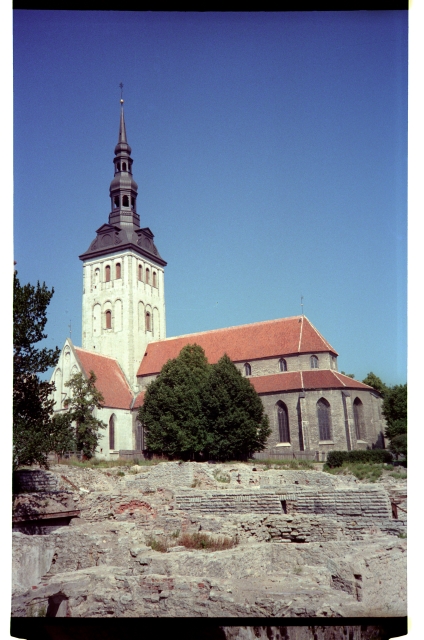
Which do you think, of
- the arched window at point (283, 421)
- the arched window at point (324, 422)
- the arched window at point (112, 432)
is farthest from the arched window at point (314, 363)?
the arched window at point (112, 432)

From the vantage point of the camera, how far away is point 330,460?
2341 centimetres

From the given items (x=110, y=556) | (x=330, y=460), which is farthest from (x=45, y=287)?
(x=330, y=460)

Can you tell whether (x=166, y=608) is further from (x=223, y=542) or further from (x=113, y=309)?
(x=113, y=309)

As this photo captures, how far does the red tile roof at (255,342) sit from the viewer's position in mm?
29031

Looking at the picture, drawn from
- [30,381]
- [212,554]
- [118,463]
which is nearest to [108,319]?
[118,463]

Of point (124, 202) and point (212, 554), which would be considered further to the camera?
point (124, 202)

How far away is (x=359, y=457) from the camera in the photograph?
22.7m

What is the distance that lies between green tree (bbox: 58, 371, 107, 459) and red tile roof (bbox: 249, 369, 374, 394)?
8.73 meters

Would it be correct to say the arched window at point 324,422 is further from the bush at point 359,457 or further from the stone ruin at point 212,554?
the stone ruin at point 212,554

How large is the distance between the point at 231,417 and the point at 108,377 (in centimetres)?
1113

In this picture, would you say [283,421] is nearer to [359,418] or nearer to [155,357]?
[359,418]

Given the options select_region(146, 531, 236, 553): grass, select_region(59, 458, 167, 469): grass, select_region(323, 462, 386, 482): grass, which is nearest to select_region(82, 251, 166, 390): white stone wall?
select_region(59, 458, 167, 469): grass

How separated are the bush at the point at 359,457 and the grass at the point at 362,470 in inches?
12.0

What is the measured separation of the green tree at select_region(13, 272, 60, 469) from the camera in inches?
452
